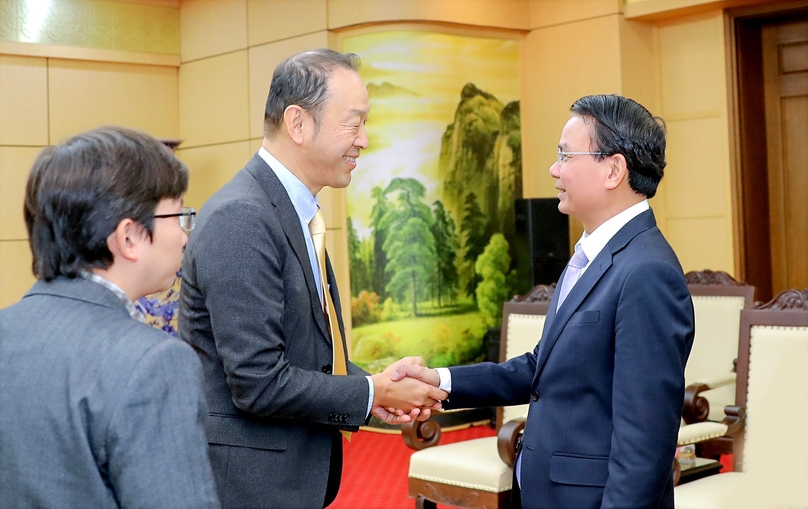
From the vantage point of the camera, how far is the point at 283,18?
7.31 metres

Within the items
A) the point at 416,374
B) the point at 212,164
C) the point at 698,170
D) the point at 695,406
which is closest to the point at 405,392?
the point at 416,374

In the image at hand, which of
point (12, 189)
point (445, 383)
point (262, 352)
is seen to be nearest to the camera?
point (262, 352)

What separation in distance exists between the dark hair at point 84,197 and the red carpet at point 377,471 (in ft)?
12.1

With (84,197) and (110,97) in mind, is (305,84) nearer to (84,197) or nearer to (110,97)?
(84,197)

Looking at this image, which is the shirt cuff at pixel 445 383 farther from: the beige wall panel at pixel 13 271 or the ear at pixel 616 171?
the beige wall panel at pixel 13 271

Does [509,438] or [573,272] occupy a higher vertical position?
[573,272]

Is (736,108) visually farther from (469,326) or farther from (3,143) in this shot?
(3,143)

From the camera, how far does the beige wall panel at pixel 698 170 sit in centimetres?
654

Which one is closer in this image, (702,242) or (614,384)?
(614,384)

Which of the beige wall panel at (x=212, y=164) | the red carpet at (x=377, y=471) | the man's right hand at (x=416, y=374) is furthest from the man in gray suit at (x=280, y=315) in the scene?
the beige wall panel at (x=212, y=164)

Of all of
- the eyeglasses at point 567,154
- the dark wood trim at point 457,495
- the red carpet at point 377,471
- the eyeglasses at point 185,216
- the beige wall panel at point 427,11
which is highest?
the beige wall panel at point 427,11

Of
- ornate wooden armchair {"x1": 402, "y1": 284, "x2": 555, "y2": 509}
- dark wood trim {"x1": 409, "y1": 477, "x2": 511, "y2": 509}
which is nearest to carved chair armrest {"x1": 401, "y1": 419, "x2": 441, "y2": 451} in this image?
ornate wooden armchair {"x1": 402, "y1": 284, "x2": 555, "y2": 509}

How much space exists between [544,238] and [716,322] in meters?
2.34

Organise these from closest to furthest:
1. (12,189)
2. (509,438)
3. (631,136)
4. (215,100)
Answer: (631,136) → (509,438) → (12,189) → (215,100)
